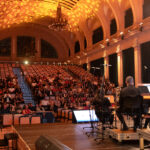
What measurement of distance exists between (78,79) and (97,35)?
6199 mm

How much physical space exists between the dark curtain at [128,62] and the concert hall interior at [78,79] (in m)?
0.08

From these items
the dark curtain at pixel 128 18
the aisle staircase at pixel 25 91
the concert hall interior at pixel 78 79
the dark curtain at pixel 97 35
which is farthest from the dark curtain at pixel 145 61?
the dark curtain at pixel 97 35

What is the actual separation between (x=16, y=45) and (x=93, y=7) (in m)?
15.8

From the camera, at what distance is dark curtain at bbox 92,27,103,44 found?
84.0 ft

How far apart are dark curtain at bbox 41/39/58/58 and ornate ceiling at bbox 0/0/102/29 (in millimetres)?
7648

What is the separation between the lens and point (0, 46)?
111 feet

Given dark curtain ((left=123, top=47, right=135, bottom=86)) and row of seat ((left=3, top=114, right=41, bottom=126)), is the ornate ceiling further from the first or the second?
row of seat ((left=3, top=114, right=41, bottom=126))

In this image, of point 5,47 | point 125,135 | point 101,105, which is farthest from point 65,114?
point 5,47

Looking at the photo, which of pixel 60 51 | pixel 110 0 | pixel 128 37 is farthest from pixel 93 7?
pixel 60 51

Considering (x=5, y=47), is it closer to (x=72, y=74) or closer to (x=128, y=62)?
(x=72, y=74)

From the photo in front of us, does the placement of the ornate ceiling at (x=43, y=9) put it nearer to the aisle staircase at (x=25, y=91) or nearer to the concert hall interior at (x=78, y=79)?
the concert hall interior at (x=78, y=79)

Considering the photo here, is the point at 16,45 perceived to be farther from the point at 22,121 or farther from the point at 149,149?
the point at 149,149

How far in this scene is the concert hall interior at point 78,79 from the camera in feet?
17.9

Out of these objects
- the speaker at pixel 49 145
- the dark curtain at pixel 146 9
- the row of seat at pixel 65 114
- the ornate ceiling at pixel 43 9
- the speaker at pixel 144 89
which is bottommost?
the row of seat at pixel 65 114
